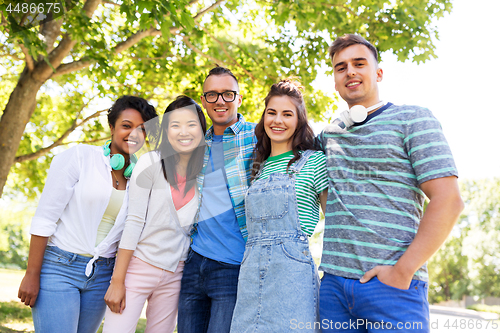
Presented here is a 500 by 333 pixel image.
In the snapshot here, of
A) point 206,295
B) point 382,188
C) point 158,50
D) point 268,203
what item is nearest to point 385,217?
point 382,188

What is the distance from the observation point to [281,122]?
254cm

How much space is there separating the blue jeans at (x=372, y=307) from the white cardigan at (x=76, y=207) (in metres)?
1.55

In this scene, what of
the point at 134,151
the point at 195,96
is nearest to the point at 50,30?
the point at 195,96

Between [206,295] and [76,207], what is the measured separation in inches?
43.2

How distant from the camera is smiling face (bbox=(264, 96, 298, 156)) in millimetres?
2543

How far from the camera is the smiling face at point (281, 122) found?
2543mm

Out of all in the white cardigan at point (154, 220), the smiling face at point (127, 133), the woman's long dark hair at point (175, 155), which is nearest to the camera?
the white cardigan at point (154, 220)

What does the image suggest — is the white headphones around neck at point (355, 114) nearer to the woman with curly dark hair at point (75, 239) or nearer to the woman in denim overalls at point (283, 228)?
the woman in denim overalls at point (283, 228)

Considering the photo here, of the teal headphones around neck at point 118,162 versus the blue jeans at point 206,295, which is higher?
the teal headphones around neck at point 118,162

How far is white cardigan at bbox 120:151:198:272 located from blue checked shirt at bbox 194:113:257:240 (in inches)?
5.2

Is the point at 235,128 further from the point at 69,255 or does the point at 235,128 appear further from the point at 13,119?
the point at 13,119

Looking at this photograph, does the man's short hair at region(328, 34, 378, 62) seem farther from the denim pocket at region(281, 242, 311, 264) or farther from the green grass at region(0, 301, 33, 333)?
the green grass at region(0, 301, 33, 333)

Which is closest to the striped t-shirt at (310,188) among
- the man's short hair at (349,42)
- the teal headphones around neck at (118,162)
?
the man's short hair at (349,42)

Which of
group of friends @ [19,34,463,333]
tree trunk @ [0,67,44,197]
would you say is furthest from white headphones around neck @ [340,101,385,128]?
tree trunk @ [0,67,44,197]
